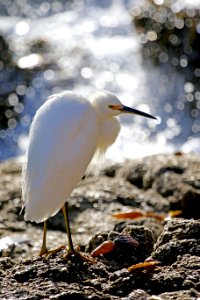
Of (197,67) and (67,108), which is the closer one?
(67,108)

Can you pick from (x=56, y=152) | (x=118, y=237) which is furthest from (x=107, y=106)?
(x=118, y=237)

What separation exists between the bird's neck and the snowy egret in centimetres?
23

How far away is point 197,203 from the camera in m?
5.77

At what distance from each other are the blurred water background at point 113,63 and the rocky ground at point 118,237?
231cm

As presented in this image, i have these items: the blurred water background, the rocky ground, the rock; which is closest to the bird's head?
the rocky ground

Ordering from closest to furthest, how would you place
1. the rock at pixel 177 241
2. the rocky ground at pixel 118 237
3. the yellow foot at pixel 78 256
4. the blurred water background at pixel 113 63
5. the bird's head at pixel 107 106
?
the rocky ground at pixel 118 237, the rock at pixel 177 241, the yellow foot at pixel 78 256, the bird's head at pixel 107 106, the blurred water background at pixel 113 63

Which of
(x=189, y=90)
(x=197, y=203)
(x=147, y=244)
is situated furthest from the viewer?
(x=189, y=90)

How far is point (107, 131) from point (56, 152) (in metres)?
0.83

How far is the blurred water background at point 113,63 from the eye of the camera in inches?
362

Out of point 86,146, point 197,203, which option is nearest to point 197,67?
point 197,203

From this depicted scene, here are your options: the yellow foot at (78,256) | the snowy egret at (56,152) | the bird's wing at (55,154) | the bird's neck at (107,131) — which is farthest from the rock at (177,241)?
the bird's neck at (107,131)

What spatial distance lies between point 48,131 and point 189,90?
6247 millimetres

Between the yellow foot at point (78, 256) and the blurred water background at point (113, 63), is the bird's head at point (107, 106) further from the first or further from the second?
the blurred water background at point (113, 63)

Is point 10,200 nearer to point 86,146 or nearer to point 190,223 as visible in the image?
point 86,146
